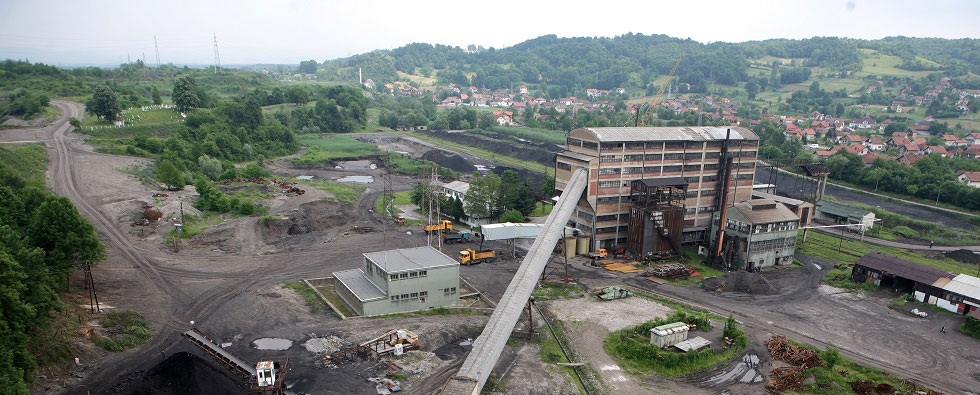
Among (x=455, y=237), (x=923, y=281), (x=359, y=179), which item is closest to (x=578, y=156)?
(x=455, y=237)

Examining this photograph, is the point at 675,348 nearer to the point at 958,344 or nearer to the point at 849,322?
the point at 849,322


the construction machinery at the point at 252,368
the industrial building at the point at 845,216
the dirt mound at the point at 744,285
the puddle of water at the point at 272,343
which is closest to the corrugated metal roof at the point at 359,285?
the puddle of water at the point at 272,343

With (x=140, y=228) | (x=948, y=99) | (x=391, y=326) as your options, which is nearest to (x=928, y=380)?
(x=391, y=326)

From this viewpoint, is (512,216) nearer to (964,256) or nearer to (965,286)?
(965,286)

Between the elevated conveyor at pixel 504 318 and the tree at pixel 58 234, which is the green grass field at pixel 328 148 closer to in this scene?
the tree at pixel 58 234

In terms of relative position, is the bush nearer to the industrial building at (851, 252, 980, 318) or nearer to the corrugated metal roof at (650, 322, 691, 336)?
the industrial building at (851, 252, 980, 318)

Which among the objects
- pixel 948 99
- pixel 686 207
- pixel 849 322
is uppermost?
pixel 948 99
